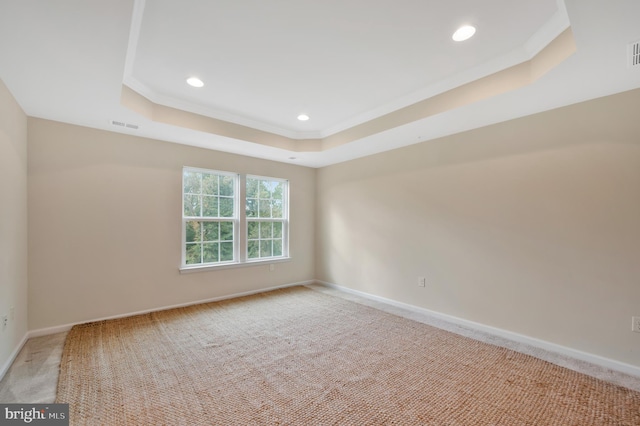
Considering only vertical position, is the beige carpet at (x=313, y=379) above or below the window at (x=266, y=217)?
below

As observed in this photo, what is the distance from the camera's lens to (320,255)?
534 centimetres

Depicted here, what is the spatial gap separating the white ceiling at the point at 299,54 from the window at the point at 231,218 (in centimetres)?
110

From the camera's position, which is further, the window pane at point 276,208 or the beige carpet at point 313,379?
the window pane at point 276,208

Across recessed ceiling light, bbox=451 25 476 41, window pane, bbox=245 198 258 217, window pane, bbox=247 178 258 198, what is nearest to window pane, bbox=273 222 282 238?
window pane, bbox=245 198 258 217

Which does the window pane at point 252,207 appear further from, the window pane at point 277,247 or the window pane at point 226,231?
the window pane at point 277,247

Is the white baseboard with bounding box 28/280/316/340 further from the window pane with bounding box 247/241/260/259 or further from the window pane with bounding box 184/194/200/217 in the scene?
the window pane with bounding box 184/194/200/217

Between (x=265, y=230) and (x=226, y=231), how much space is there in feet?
2.39

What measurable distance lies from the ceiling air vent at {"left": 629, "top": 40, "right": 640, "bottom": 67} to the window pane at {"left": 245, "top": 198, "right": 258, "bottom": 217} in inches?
173

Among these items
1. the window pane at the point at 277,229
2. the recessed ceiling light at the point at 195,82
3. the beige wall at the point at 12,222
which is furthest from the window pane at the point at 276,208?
the beige wall at the point at 12,222

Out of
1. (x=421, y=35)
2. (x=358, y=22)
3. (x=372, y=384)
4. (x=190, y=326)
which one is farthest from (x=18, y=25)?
(x=372, y=384)

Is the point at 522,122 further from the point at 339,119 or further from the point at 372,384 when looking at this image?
the point at 372,384

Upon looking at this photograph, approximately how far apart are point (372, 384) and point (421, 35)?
8.83 feet

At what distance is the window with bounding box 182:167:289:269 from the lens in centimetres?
399

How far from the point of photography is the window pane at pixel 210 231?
13.4ft
